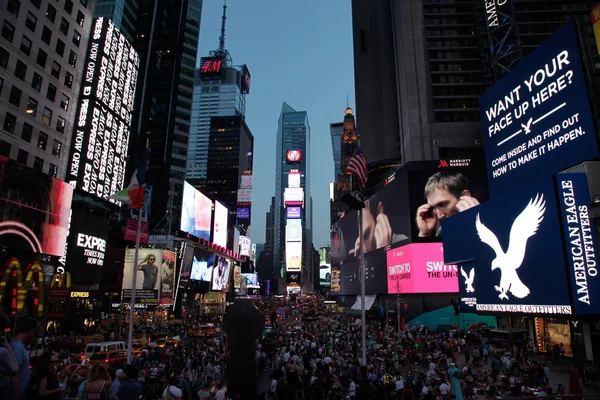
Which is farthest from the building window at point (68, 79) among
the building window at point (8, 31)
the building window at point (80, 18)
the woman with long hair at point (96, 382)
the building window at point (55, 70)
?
the woman with long hair at point (96, 382)

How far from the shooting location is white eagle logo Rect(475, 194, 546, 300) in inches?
1054

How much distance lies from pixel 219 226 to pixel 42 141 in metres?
57.5

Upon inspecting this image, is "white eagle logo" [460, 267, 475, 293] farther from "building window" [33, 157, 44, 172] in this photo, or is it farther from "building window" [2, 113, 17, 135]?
"building window" [2, 113, 17, 135]

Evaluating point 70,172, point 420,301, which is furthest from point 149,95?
point 420,301

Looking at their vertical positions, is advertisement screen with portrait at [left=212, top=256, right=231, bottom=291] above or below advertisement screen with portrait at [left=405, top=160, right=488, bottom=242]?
below

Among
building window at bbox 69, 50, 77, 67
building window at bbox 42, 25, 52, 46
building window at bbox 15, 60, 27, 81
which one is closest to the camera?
building window at bbox 15, 60, 27, 81

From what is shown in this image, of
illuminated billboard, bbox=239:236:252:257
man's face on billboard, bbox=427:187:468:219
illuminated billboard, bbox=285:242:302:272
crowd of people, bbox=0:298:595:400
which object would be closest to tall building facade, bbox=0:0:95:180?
crowd of people, bbox=0:298:595:400

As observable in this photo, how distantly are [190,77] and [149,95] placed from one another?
1570cm

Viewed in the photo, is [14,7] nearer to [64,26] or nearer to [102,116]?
[64,26]

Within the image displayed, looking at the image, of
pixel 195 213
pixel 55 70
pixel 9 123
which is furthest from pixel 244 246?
pixel 9 123

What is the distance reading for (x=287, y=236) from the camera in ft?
584

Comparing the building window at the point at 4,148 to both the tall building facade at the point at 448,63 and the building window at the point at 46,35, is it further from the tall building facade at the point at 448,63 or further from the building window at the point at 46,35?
the tall building facade at the point at 448,63

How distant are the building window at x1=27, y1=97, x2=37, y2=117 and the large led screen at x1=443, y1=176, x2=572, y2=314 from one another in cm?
4289

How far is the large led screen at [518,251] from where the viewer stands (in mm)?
25284
